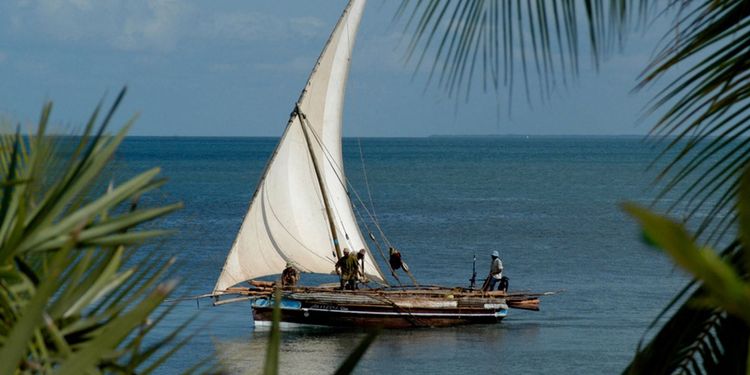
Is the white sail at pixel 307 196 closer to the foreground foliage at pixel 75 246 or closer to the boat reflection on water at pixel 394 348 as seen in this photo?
the boat reflection on water at pixel 394 348

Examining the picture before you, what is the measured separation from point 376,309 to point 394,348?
5.11 ft

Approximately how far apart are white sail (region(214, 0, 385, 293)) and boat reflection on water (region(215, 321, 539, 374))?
175 centimetres

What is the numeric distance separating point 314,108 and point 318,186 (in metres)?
1.93

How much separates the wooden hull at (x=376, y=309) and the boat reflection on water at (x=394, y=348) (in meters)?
0.27

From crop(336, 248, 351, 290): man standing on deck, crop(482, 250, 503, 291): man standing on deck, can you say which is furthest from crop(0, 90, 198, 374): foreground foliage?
crop(482, 250, 503, 291): man standing on deck

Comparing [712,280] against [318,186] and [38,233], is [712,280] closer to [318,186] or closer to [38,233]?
[38,233]

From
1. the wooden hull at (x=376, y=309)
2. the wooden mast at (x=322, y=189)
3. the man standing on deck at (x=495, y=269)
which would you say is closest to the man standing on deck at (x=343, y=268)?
the wooden mast at (x=322, y=189)

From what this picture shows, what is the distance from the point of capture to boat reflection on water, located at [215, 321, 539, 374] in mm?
24719

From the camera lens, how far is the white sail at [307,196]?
2855cm

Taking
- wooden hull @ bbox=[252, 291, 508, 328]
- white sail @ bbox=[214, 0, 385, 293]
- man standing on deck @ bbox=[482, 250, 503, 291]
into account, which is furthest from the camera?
white sail @ bbox=[214, 0, 385, 293]

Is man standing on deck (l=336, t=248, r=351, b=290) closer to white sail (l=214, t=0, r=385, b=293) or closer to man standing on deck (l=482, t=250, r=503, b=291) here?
white sail (l=214, t=0, r=385, b=293)


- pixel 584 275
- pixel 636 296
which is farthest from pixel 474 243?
pixel 636 296

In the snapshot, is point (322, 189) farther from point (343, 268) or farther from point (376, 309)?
point (376, 309)

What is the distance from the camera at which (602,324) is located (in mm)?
29094
